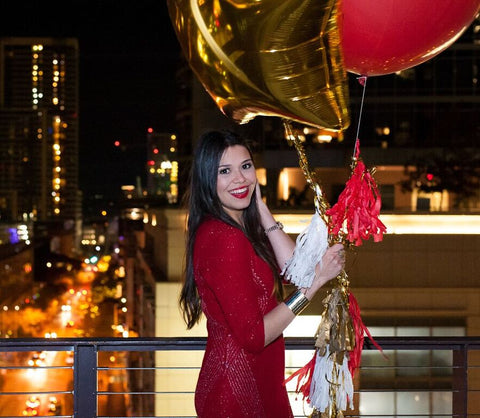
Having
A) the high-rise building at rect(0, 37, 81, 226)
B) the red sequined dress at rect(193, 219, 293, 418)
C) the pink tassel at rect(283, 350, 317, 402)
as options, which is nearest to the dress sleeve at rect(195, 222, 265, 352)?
the red sequined dress at rect(193, 219, 293, 418)

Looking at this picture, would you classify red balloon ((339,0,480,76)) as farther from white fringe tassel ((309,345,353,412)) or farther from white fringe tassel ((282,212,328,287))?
white fringe tassel ((309,345,353,412))

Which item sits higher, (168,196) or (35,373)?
(168,196)

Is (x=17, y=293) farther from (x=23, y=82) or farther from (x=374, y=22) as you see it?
(x=374, y=22)

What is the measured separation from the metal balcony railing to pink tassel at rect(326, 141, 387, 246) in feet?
1.34

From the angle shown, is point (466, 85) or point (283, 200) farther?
point (466, 85)

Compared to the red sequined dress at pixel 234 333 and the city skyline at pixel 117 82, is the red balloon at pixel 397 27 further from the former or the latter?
the city skyline at pixel 117 82

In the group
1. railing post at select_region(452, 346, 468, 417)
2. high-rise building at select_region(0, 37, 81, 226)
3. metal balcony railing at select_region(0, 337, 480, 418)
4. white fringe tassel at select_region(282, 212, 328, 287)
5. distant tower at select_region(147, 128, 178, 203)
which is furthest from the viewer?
high-rise building at select_region(0, 37, 81, 226)

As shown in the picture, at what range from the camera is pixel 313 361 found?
5.77 feet

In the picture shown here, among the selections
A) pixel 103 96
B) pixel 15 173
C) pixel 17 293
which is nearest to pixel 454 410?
pixel 103 96

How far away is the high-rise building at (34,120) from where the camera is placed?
41.8m

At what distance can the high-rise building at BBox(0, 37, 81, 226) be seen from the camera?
4181 centimetres

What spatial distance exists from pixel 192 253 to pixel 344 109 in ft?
1.45

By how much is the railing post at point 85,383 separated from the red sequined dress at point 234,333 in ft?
3.22

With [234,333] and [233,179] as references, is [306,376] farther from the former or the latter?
[233,179]
